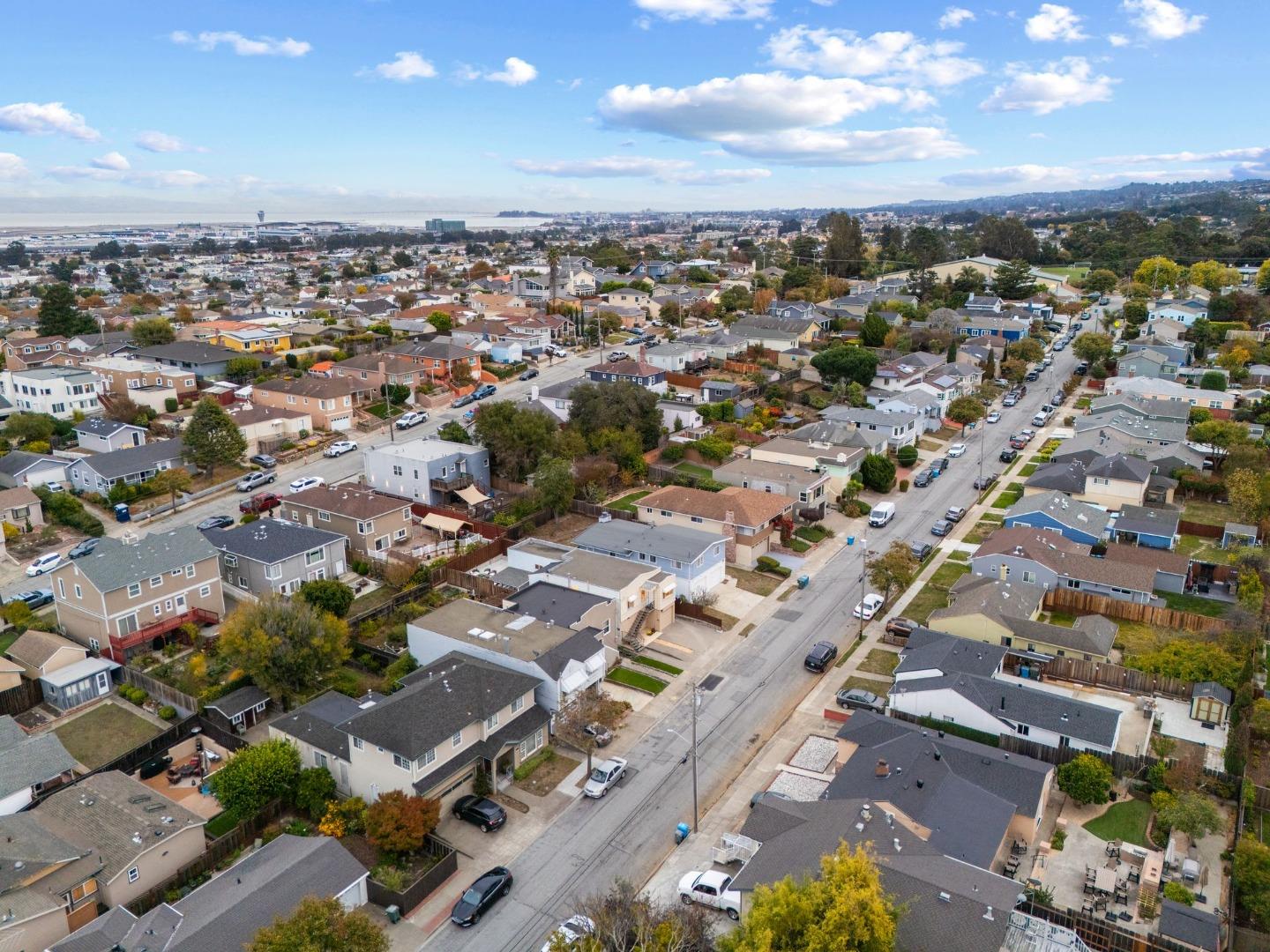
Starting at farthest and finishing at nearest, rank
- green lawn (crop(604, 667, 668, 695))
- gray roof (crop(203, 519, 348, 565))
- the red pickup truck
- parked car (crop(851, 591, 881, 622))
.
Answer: the red pickup truck, gray roof (crop(203, 519, 348, 565)), parked car (crop(851, 591, 881, 622)), green lawn (crop(604, 667, 668, 695))

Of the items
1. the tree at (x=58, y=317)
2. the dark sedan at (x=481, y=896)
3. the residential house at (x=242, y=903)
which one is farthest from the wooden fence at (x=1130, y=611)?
the tree at (x=58, y=317)

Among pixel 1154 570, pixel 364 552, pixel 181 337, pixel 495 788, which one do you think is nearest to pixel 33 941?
pixel 495 788

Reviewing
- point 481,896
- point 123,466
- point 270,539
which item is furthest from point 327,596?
point 123,466

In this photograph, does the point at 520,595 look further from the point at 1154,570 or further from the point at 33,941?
the point at 1154,570

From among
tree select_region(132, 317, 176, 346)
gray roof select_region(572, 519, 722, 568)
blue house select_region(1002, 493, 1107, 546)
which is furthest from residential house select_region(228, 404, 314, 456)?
blue house select_region(1002, 493, 1107, 546)

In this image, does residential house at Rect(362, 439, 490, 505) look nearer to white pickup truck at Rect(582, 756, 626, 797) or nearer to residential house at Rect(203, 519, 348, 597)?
residential house at Rect(203, 519, 348, 597)

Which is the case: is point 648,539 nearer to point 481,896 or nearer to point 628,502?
point 628,502
